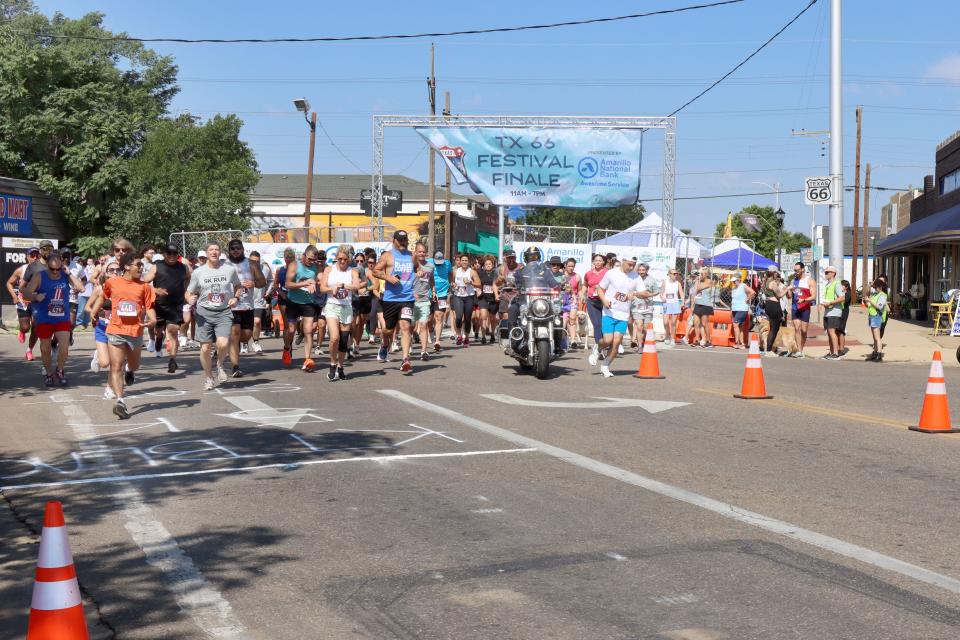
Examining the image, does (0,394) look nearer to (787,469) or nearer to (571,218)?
(787,469)

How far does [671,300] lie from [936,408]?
12735mm

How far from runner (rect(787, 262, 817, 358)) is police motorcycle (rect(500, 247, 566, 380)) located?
6774mm

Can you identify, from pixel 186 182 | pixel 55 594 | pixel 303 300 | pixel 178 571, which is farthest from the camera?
pixel 186 182

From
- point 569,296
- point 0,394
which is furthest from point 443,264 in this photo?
point 0,394

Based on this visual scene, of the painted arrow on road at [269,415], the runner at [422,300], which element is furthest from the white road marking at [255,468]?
the runner at [422,300]

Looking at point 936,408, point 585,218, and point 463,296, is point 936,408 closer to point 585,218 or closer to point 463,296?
point 463,296

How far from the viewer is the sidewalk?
2108 centimetres

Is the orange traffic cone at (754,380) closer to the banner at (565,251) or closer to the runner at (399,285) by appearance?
the runner at (399,285)

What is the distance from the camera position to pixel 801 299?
798 inches

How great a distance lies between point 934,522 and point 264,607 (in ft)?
13.1

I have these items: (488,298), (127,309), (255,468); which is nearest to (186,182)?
(488,298)

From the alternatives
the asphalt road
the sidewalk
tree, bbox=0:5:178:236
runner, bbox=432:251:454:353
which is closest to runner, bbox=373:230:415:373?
the asphalt road

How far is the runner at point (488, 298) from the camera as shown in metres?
22.3

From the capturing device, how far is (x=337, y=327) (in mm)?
14383
